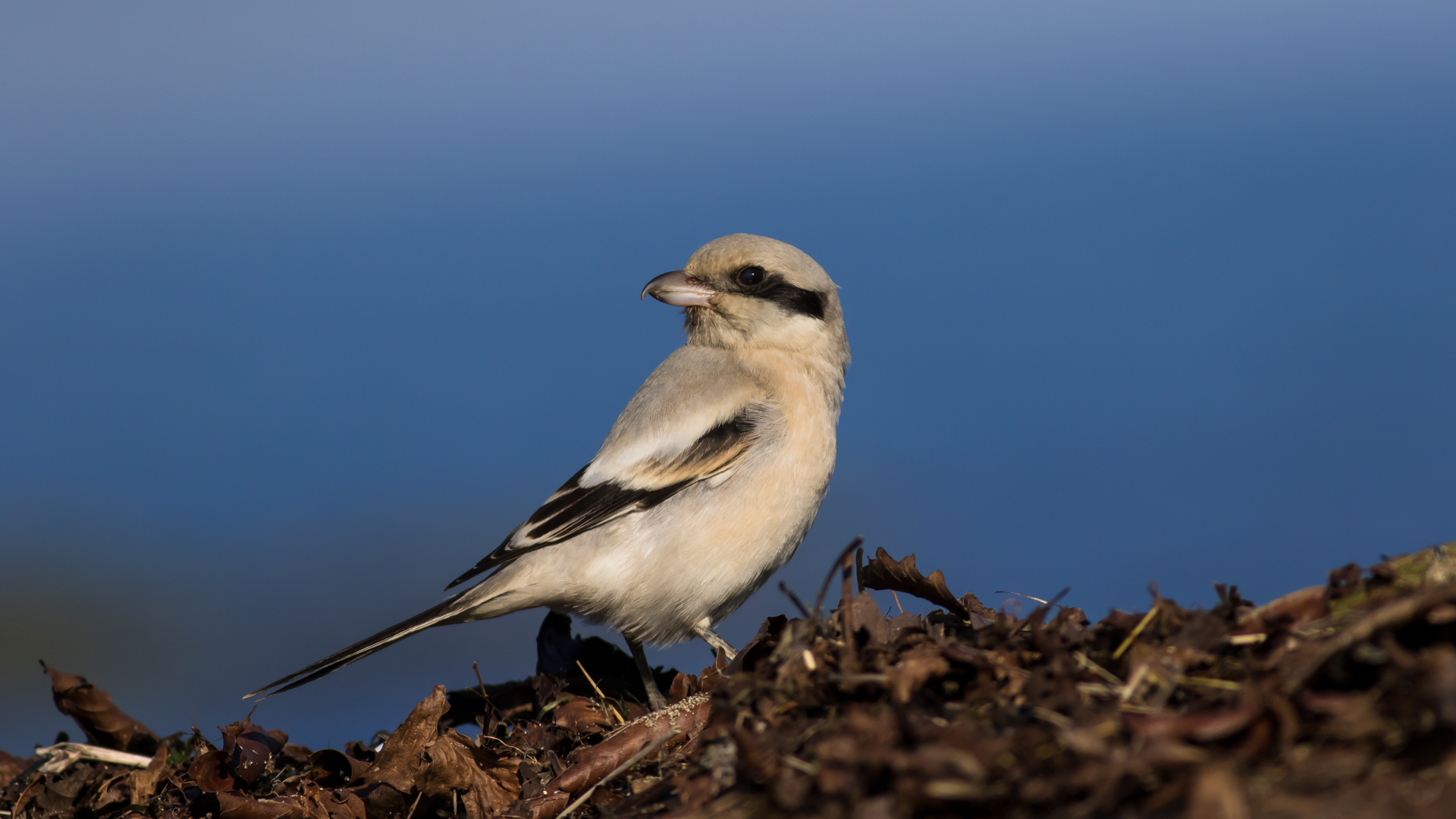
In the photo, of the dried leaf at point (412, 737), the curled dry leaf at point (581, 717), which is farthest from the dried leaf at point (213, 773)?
the curled dry leaf at point (581, 717)

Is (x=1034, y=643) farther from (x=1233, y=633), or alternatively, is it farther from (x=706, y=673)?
(x=706, y=673)

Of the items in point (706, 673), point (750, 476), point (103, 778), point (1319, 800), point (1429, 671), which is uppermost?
point (750, 476)

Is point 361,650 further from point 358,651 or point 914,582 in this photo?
point 914,582

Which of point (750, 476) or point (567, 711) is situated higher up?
point (750, 476)

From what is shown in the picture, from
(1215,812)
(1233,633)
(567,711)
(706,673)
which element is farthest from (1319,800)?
(567,711)

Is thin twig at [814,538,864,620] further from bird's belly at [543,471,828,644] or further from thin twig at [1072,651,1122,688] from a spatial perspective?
bird's belly at [543,471,828,644]

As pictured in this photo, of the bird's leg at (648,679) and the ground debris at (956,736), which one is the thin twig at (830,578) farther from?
the bird's leg at (648,679)

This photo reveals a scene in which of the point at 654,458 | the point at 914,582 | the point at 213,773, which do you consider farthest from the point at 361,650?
the point at 914,582

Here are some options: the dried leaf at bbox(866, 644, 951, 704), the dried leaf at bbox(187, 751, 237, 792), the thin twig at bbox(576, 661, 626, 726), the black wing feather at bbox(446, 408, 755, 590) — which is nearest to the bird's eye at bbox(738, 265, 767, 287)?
the black wing feather at bbox(446, 408, 755, 590)
